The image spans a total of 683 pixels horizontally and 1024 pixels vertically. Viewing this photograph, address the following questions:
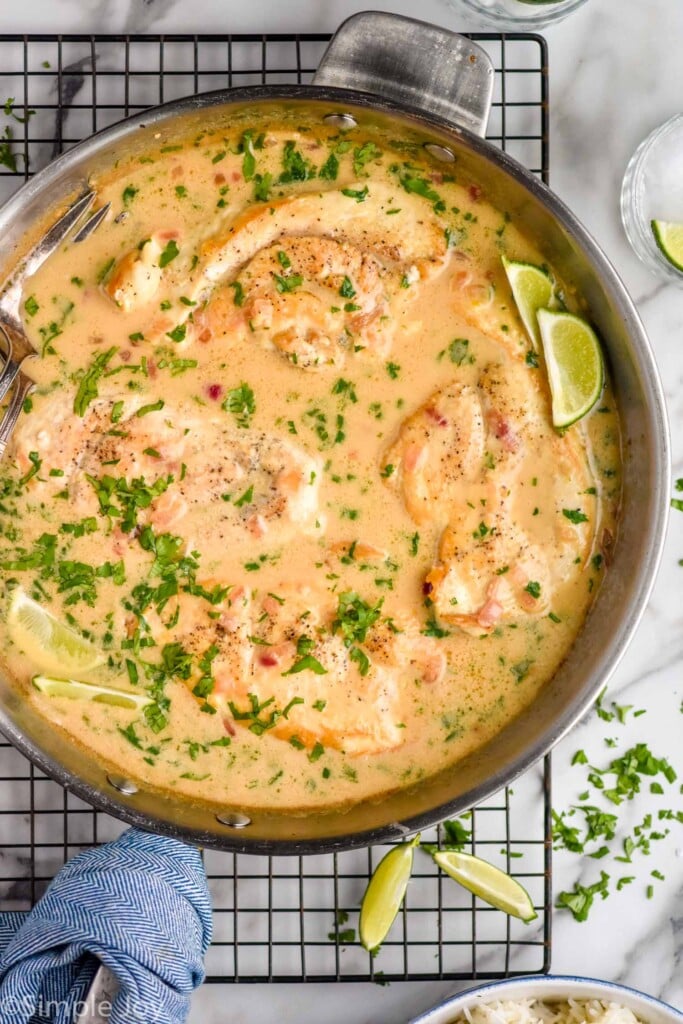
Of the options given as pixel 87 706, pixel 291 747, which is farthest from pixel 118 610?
pixel 291 747

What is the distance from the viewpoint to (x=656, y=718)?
10.1 ft

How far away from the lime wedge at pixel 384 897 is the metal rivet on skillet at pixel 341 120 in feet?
6.61

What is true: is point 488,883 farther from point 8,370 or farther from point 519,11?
point 519,11

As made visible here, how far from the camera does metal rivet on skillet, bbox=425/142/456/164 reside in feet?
8.50

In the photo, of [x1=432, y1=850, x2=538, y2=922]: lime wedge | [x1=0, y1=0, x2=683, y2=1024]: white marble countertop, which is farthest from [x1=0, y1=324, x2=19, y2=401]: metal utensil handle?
[x1=432, y1=850, x2=538, y2=922]: lime wedge

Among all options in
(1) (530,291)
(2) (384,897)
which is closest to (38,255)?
(1) (530,291)

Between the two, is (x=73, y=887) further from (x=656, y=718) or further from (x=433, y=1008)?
(x=656, y=718)

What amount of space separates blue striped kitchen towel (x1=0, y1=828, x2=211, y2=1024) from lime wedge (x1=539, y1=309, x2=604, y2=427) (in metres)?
1.67

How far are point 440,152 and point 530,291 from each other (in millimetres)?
449

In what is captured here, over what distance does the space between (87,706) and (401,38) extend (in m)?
2.02

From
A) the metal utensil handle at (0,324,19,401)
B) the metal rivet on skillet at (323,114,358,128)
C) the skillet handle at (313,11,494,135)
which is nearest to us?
the skillet handle at (313,11,494,135)

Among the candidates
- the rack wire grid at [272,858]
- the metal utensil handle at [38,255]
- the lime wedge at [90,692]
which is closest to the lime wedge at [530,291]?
the rack wire grid at [272,858]

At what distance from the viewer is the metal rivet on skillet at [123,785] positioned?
9.05ft

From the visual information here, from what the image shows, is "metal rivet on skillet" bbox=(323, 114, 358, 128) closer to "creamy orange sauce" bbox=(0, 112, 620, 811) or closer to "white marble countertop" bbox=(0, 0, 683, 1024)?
"creamy orange sauce" bbox=(0, 112, 620, 811)
